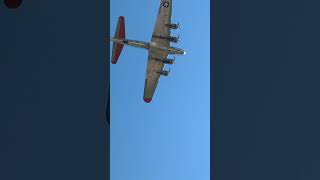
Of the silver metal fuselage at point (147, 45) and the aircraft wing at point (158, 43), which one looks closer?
the silver metal fuselage at point (147, 45)

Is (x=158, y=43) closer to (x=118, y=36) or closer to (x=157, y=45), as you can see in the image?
(x=157, y=45)

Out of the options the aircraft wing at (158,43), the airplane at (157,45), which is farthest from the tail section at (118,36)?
the aircraft wing at (158,43)

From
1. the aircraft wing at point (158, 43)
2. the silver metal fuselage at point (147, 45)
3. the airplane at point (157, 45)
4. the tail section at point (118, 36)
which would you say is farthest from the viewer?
the aircraft wing at point (158, 43)

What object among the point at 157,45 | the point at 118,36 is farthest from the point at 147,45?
the point at 118,36

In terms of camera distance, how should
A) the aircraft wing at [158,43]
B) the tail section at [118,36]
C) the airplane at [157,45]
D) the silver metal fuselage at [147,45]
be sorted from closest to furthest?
the tail section at [118,36], the airplane at [157,45], the silver metal fuselage at [147,45], the aircraft wing at [158,43]

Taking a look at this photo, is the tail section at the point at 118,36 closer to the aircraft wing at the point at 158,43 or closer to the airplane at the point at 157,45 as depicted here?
the airplane at the point at 157,45
